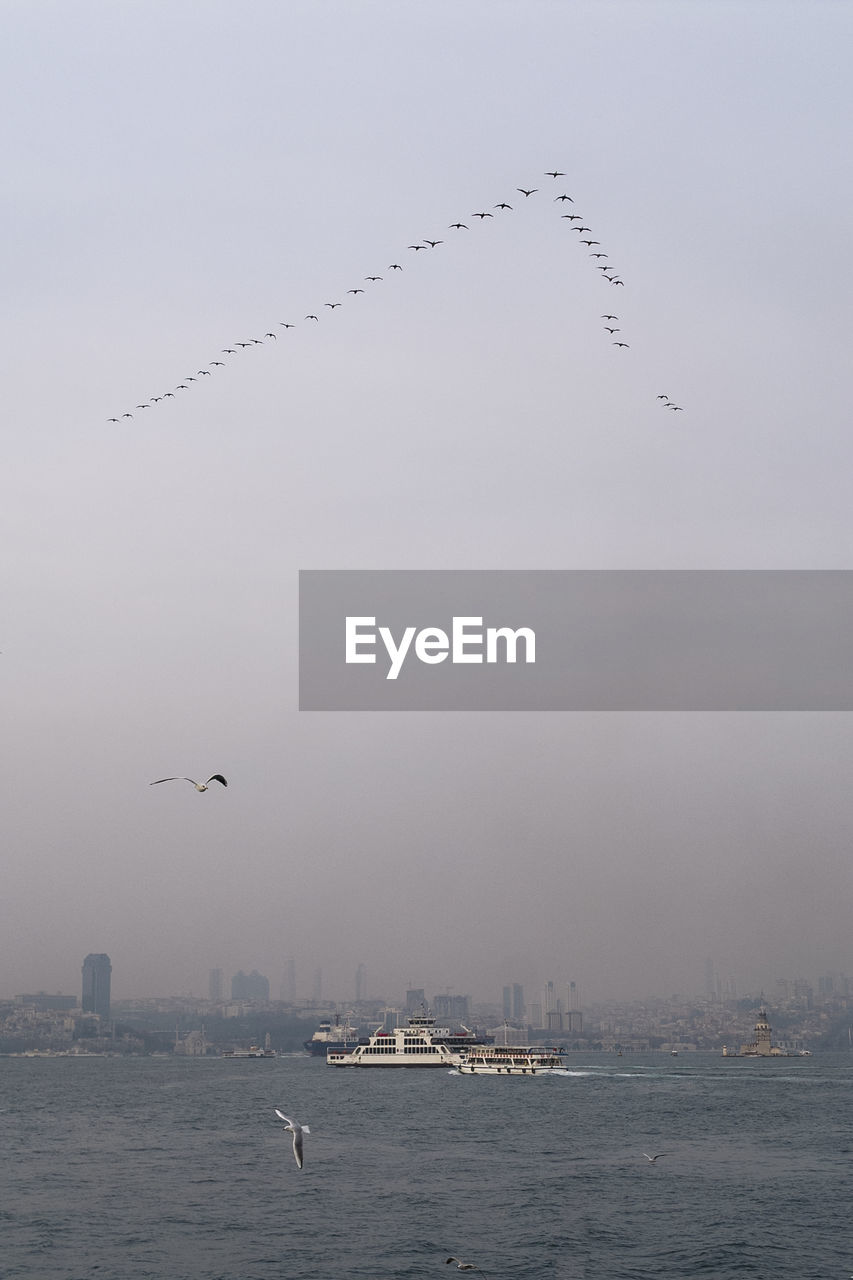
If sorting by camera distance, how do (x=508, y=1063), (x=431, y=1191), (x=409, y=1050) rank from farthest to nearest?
(x=409, y=1050)
(x=508, y=1063)
(x=431, y=1191)

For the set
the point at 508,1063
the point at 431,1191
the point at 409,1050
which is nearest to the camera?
the point at 431,1191

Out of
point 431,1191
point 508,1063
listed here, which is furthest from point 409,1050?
point 431,1191

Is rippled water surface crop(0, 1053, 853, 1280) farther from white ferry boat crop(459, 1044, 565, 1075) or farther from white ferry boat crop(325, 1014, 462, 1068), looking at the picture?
white ferry boat crop(325, 1014, 462, 1068)

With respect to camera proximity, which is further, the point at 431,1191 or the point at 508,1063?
the point at 508,1063

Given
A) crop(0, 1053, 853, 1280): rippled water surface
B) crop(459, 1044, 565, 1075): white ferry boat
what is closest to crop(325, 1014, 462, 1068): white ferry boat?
crop(459, 1044, 565, 1075): white ferry boat

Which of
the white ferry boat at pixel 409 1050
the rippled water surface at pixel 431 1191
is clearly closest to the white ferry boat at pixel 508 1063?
the white ferry boat at pixel 409 1050

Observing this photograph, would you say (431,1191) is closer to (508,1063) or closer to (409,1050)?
(508,1063)

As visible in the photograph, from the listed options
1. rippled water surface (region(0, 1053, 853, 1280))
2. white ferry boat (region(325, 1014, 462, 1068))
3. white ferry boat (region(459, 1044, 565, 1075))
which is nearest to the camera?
rippled water surface (region(0, 1053, 853, 1280))
